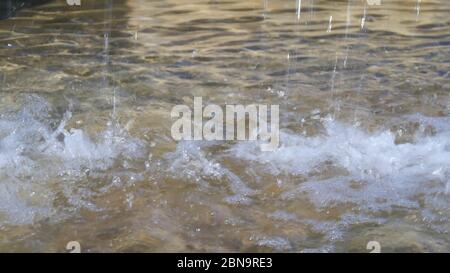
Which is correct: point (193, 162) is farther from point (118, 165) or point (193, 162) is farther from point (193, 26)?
point (193, 26)

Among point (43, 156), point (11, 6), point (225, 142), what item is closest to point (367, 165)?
point (225, 142)

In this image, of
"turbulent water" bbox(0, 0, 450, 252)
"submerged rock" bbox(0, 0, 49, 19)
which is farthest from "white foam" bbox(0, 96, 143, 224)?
"submerged rock" bbox(0, 0, 49, 19)

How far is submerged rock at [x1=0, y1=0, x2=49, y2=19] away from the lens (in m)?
5.84

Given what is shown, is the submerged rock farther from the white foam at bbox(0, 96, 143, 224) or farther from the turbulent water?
the white foam at bbox(0, 96, 143, 224)

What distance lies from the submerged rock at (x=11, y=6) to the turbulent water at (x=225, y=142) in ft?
0.35

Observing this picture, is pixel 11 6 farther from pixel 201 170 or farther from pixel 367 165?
pixel 367 165

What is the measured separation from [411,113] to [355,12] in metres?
2.27

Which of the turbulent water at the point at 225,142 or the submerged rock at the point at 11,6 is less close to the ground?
the submerged rock at the point at 11,6

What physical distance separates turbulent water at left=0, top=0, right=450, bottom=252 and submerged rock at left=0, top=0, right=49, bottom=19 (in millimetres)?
108

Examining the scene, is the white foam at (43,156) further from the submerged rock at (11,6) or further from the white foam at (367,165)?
the submerged rock at (11,6)

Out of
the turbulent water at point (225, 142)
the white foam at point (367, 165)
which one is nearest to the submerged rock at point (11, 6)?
the turbulent water at point (225, 142)

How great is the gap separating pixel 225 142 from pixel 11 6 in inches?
128

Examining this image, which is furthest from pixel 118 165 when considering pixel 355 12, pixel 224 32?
pixel 355 12

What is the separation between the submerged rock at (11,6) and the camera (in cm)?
584
